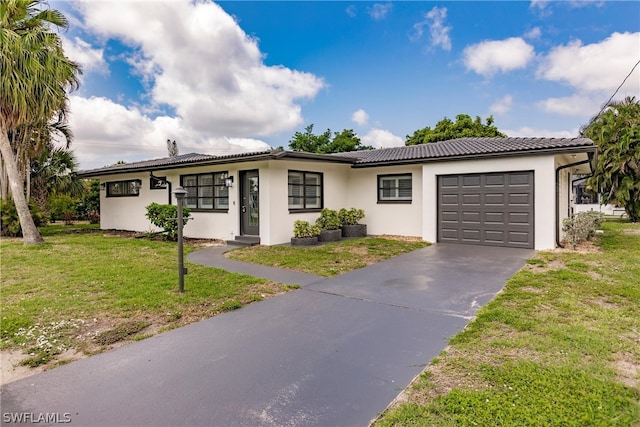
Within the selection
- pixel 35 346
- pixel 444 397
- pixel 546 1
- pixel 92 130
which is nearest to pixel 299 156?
pixel 35 346

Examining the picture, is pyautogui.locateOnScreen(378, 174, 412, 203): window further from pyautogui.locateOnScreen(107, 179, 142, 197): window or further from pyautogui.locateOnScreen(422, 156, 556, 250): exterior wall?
pyautogui.locateOnScreen(107, 179, 142, 197): window

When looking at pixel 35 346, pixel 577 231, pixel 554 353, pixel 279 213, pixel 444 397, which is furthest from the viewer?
pixel 279 213

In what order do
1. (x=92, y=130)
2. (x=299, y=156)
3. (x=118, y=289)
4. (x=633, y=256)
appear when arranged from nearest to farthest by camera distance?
(x=118, y=289), (x=633, y=256), (x=299, y=156), (x=92, y=130)

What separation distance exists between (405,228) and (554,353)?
8.88 meters

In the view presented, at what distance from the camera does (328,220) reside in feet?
37.6

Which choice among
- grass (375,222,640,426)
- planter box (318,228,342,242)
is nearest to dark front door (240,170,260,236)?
planter box (318,228,342,242)

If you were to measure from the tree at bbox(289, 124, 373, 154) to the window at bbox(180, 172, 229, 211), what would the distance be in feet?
73.9

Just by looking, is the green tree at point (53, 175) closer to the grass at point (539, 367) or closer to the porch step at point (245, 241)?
the porch step at point (245, 241)

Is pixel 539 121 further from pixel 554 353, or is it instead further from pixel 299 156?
pixel 554 353

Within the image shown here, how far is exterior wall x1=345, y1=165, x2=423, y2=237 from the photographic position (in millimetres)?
11641

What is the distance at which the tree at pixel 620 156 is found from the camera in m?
17.7

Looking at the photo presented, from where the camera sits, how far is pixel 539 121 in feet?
70.5

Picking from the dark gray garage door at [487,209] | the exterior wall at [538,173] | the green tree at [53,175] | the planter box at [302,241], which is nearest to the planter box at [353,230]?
the planter box at [302,241]

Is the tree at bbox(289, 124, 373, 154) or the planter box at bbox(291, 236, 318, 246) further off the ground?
the tree at bbox(289, 124, 373, 154)
